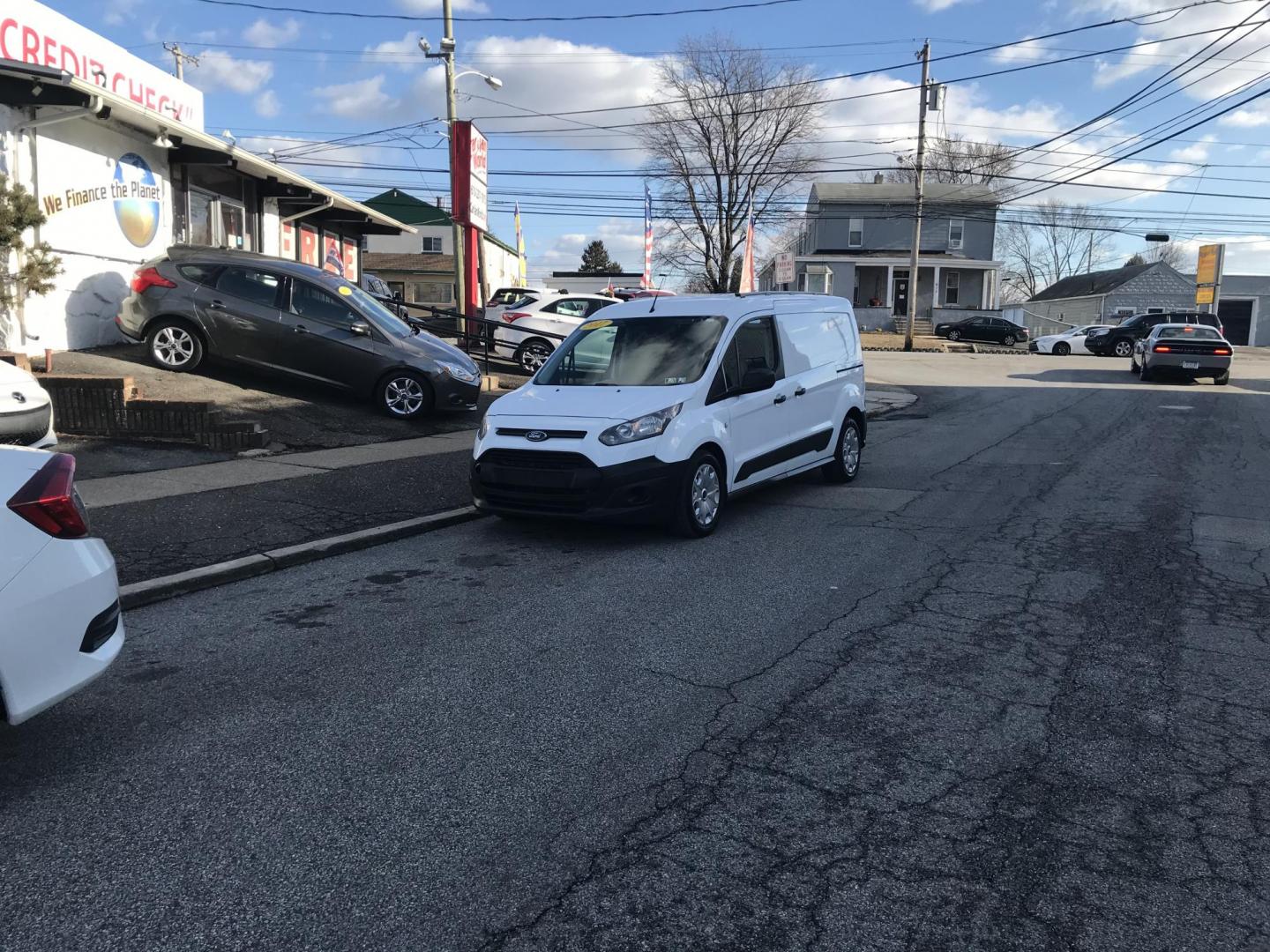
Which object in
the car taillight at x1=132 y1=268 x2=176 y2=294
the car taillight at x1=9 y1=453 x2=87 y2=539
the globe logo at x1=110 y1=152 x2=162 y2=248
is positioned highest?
the globe logo at x1=110 y1=152 x2=162 y2=248

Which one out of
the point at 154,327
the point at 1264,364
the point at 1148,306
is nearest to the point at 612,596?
the point at 154,327

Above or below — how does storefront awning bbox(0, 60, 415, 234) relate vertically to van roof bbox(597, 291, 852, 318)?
above

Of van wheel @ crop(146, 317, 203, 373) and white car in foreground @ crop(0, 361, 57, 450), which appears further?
van wheel @ crop(146, 317, 203, 373)

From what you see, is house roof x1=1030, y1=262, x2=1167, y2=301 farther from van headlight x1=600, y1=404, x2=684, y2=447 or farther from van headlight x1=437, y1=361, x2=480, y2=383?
van headlight x1=600, y1=404, x2=684, y2=447

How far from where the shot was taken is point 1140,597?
6.18 meters

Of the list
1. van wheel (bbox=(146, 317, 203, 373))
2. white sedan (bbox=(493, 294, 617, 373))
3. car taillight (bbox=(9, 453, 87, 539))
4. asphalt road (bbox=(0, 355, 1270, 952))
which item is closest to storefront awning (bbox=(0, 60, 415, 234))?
van wheel (bbox=(146, 317, 203, 373))

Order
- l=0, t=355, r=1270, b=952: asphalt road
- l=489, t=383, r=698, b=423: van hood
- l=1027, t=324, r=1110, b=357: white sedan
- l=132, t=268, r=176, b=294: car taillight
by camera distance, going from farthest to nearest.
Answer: l=1027, t=324, r=1110, b=357: white sedan
l=132, t=268, r=176, b=294: car taillight
l=489, t=383, r=698, b=423: van hood
l=0, t=355, r=1270, b=952: asphalt road

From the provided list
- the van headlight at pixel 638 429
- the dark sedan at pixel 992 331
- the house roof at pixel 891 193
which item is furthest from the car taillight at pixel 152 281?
the house roof at pixel 891 193

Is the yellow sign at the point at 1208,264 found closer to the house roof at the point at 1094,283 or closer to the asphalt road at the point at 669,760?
the house roof at the point at 1094,283

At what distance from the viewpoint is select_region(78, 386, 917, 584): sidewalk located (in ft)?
23.2

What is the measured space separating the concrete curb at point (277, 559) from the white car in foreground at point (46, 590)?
240 centimetres

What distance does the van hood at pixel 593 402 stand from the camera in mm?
7516

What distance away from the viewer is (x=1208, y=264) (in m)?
49.9

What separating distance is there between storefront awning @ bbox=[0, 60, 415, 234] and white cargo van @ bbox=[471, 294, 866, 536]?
23.9 feet
